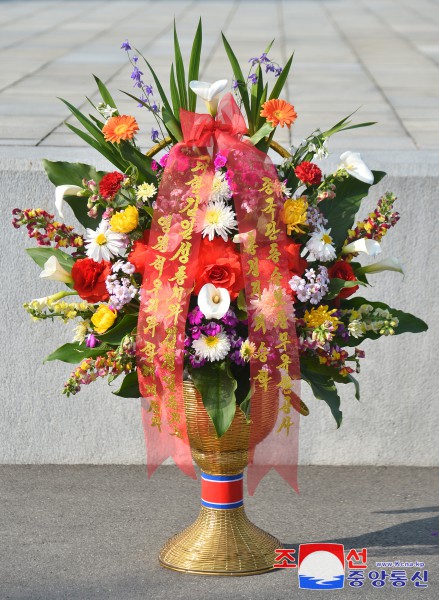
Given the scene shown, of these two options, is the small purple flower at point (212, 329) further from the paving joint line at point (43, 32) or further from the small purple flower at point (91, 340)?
the paving joint line at point (43, 32)

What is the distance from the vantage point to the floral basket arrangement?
3.96 m

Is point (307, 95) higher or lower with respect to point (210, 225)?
lower

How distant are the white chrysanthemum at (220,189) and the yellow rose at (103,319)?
1.70ft

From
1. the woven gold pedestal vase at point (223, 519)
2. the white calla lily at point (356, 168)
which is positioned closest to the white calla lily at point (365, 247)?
the white calla lily at point (356, 168)

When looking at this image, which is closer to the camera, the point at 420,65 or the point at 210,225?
the point at 210,225

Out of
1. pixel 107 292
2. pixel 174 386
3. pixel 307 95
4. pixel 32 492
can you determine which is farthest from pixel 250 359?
pixel 307 95

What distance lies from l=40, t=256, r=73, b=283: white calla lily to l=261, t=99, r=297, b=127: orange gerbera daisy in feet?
2.91

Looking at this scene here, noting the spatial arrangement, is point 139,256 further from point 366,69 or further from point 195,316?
point 366,69

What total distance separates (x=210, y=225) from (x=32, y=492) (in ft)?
6.66

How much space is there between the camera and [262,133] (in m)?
4.07

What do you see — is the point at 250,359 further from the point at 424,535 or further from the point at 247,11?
the point at 247,11

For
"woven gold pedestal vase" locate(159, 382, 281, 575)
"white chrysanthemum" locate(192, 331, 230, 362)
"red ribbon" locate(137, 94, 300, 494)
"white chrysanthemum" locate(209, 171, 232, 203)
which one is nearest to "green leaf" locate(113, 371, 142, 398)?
"red ribbon" locate(137, 94, 300, 494)

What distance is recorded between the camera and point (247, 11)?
1670 centimetres

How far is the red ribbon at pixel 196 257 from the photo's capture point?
395 centimetres
